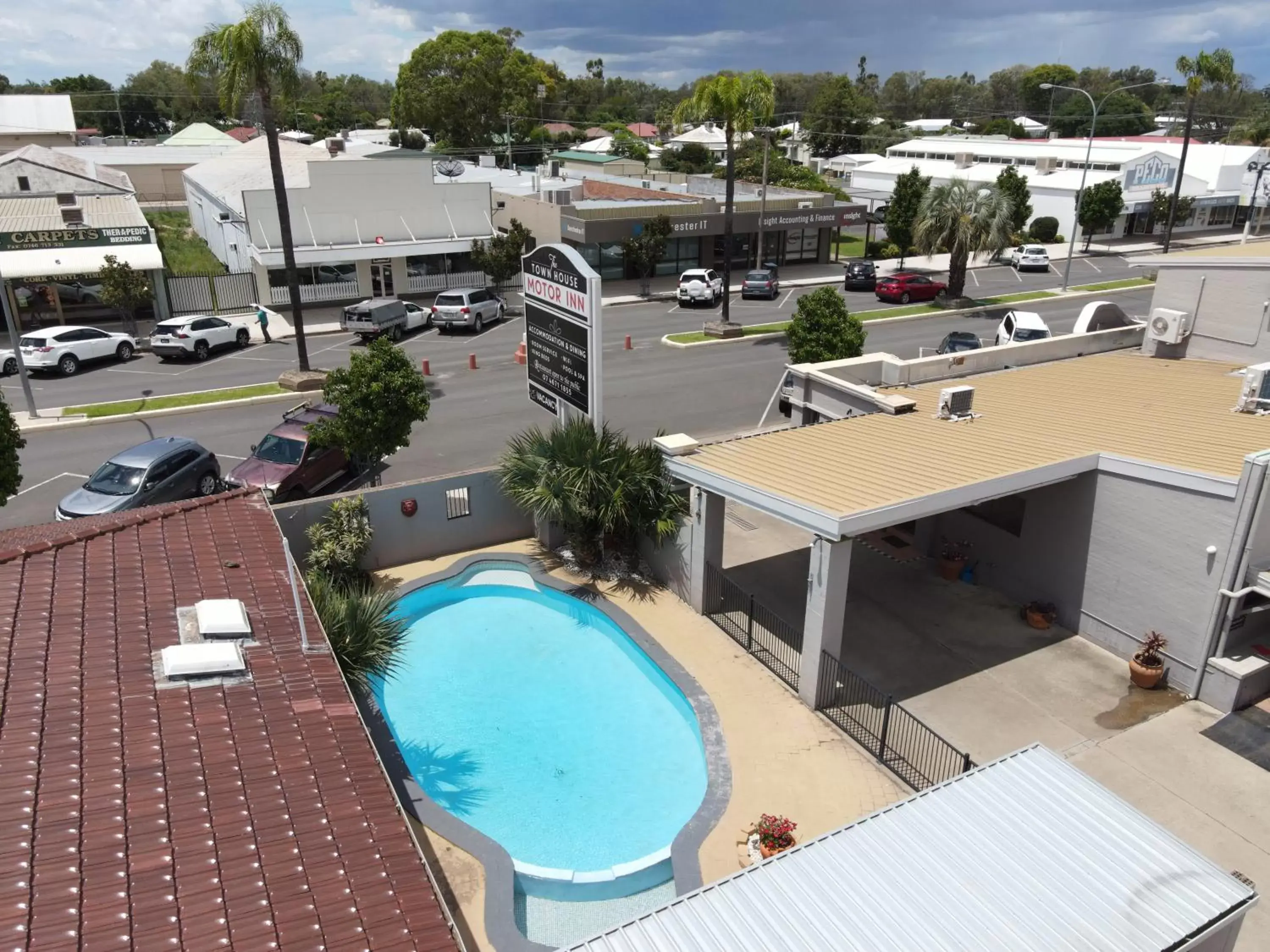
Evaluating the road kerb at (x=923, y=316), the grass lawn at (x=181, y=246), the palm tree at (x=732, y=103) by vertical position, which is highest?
the palm tree at (x=732, y=103)

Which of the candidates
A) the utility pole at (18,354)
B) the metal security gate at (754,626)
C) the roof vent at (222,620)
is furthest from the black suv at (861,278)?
the roof vent at (222,620)

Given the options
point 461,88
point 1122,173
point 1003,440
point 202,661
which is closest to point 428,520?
point 202,661

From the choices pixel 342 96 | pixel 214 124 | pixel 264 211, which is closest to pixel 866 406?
pixel 264 211

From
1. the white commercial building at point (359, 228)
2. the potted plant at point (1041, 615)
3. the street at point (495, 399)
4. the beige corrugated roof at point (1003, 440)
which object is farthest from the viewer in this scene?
the white commercial building at point (359, 228)

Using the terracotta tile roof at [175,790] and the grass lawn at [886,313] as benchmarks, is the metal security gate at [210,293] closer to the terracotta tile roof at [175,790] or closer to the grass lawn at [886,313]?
the grass lawn at [886,313]

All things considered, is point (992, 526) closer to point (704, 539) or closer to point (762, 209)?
point (704, 539)
